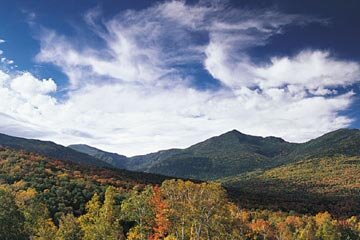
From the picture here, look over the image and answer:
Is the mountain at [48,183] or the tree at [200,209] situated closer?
the tree at [200,209]

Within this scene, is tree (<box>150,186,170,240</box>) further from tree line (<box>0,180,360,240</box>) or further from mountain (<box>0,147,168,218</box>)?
mountain (<box>0,147,168,218</box>)

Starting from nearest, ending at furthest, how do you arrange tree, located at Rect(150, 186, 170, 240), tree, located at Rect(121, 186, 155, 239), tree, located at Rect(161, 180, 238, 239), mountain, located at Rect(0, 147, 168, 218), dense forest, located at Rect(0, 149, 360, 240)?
tree, located at Rect(161, 180, 238, 239) → dense forest, located at Rect(0, 149, 360, 240) → tree, located at Rect(150, 186, 170, 240) → tree, located at Rect(121, 186, 155, 239) → mountain, located at Rect(0, 147, 168, 218)

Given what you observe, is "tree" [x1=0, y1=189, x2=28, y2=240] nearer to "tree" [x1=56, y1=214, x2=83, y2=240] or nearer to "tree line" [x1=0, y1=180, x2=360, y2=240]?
"tree line" [x1=0, y1=180, x2=360, y2=240]

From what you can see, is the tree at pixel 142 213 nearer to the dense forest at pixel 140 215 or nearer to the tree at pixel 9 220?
the dense forest at pixel 140 215

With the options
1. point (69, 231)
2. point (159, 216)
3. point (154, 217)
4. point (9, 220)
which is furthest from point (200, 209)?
point (69, 231)

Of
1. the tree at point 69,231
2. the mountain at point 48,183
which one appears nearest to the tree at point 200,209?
the tree at point 69,231

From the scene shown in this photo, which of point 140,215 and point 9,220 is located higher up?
point 140,215

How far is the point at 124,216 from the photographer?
80.2 meters

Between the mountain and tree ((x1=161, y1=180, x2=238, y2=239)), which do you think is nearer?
tree ((x1=161, y1=180, x2=238, y2=239))

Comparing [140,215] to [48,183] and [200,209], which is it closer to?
[200,209]

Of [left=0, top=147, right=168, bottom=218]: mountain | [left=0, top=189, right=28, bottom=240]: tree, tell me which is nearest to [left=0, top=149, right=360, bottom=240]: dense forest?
[left=0, top=189, right=28, bottom=240]: tree

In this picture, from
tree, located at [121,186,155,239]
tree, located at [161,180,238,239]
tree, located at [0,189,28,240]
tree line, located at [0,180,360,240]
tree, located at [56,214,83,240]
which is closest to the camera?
tree, located at [161,180,238,239]

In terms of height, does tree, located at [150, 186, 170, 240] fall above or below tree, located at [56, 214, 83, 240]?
above

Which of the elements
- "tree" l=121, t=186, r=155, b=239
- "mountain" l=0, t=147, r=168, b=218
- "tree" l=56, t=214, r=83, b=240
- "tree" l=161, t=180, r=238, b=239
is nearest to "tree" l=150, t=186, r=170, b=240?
"tree" l=121, t=186, r=155, b=239
